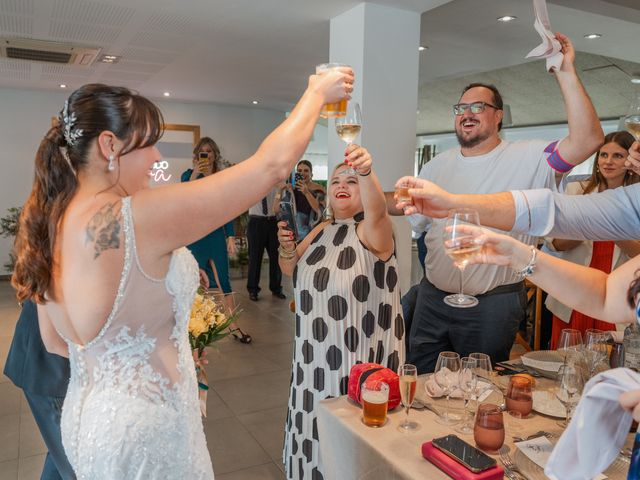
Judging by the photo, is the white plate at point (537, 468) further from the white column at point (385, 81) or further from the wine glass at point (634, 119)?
the white column at point (385, 81)

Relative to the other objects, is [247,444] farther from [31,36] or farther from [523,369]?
[31,36]

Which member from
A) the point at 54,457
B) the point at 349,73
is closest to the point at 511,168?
the point at 349,73

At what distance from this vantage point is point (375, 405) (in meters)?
1.67

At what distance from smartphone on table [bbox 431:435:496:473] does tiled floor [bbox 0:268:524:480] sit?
1807 millimetres

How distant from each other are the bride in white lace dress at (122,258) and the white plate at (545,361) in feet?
4.87

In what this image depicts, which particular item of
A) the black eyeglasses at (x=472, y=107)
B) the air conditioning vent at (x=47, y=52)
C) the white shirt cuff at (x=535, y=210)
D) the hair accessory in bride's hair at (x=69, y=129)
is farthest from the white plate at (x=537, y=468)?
the air conditioning vent at (x=47, y=52)

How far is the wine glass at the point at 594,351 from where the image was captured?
173 cm

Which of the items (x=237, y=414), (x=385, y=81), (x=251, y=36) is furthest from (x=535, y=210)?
(x=251, y=36)

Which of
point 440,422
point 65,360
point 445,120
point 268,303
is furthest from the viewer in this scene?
point 445,120

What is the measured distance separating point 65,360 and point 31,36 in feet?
13.9

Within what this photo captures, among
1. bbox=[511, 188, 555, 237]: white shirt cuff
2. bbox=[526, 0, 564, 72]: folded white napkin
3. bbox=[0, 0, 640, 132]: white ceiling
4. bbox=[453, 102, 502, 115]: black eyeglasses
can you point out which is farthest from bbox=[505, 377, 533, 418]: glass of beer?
bbox=[0, 0, 640, 132]: white ceiling

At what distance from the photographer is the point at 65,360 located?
208 centimetres

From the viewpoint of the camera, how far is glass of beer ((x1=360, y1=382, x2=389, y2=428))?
167 cm

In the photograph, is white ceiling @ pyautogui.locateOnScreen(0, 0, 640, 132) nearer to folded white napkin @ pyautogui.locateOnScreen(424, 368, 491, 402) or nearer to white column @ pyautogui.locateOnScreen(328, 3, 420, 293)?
white column @ pyautogui.locateOnScreen(328, 3, 420, 293)
